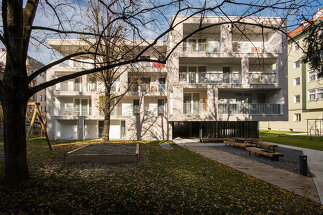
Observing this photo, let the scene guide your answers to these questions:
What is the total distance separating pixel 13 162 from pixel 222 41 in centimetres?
1774

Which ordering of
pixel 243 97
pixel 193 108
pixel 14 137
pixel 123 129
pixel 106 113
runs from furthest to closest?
pixel 123 129
pixel 243 97
pixel 193 108
pixel 106 113
pixel 14 137

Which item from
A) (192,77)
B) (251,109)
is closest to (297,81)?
(251,109)

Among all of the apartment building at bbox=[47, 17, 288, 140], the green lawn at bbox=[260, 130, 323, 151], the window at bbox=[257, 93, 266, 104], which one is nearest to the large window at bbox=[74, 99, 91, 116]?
the apartment building at bbox=[47, 17, 288, 140]

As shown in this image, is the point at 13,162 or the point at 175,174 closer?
the point at 13,162

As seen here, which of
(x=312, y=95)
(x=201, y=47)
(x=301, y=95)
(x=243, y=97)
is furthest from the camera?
(x=301, y=95)

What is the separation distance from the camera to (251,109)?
1652cm

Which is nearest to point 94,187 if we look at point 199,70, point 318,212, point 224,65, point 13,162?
point 13,162

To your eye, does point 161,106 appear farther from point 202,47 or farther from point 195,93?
point 202,47

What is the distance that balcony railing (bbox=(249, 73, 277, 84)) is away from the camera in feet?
55.4

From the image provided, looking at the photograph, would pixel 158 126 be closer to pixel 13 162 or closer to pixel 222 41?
pixel 222 41

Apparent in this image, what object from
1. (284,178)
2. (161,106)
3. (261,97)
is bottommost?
(284,178)

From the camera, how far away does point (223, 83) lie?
1662cm

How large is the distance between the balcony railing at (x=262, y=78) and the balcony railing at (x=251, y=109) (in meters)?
2.32

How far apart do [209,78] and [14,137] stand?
622 inches
